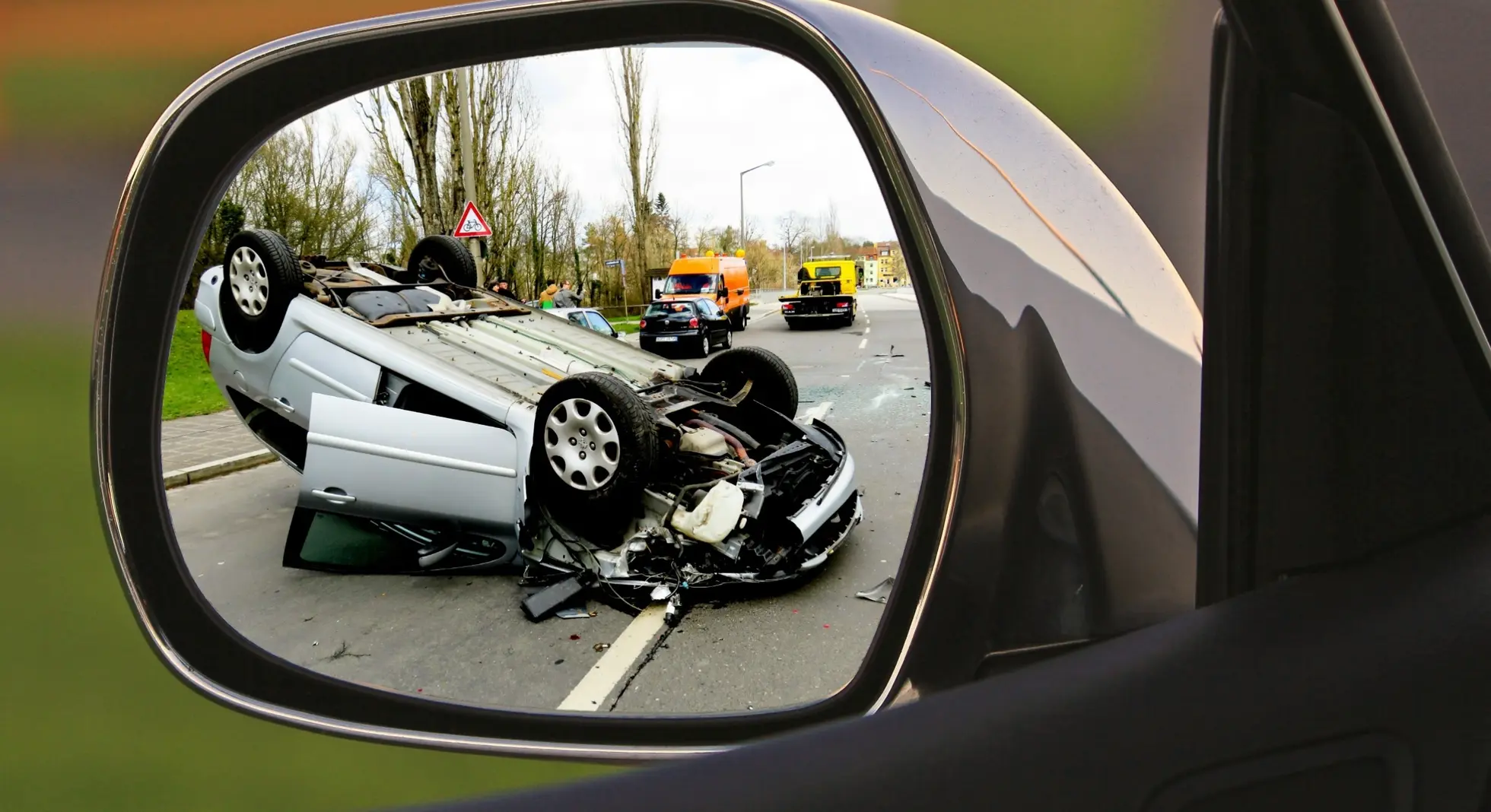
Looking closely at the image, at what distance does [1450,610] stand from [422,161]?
8.77 metres

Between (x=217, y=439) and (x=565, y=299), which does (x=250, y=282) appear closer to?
(x=217, y=439)

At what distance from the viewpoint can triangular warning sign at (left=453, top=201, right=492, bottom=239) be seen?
9.80 metres

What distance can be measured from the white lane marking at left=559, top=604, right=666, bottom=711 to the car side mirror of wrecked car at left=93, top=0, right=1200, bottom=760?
0.03 m

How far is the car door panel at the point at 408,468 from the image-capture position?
3881 millimetres

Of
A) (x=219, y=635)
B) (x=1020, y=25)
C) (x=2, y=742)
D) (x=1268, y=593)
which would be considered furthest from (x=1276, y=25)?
(x=2, y=742)

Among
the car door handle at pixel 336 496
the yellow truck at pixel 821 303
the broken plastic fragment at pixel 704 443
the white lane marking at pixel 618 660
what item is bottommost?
the white lane marking at pixel 618 660

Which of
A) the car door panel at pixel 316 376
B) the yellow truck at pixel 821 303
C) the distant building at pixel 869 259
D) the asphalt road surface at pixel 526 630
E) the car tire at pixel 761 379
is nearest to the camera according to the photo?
the distant building at pixel 869 259

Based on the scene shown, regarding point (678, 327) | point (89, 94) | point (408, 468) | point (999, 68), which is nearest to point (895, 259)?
point (999, 68)

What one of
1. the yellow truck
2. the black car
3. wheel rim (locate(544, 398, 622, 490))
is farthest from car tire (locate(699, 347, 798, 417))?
the yellow truck

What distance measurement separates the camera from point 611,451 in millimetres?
4047

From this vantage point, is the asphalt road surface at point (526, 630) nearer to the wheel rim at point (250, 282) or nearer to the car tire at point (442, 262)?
the wheel rim at point (250, 282)

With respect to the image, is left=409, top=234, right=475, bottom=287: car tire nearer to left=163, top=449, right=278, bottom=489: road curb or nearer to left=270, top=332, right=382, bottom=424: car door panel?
left=163, top=449, right=278, bottom=489: road curb

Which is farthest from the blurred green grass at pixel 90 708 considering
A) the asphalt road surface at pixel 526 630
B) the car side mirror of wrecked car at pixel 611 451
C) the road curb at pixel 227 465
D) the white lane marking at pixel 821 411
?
the white lane marking at pixel 821 411

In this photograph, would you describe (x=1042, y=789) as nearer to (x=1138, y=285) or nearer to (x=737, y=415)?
(x=1138, y=285)
